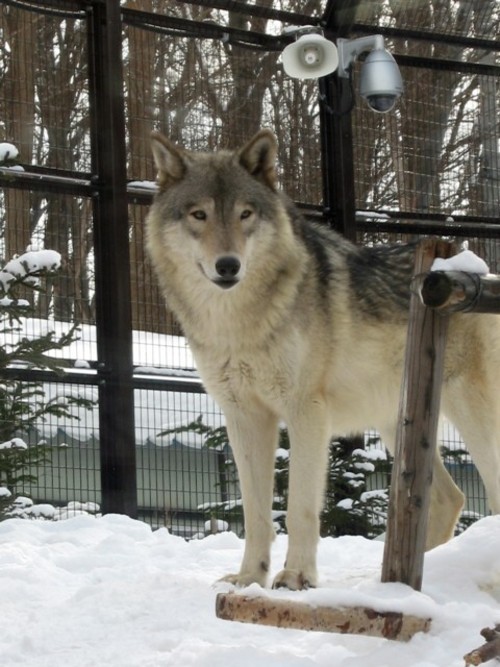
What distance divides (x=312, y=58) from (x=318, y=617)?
5.07 meters

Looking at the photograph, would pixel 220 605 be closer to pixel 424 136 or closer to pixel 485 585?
pixel 485 585

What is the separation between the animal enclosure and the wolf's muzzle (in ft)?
7.95

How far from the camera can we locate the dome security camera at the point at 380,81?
8.00 m

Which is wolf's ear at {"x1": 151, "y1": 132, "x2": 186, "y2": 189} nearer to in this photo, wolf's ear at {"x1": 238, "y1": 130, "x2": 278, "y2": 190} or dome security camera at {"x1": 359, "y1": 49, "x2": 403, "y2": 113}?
wolf's ear at {"x1": 238, "y1": 130, "x2": 278, "y2": 190}

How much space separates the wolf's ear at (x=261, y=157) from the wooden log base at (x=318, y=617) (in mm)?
2244

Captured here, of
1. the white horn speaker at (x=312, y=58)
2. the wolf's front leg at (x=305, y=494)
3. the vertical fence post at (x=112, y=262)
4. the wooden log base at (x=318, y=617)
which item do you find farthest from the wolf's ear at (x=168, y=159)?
the white horn speaker at (x=312, y=58)

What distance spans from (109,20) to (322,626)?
17.6 feet

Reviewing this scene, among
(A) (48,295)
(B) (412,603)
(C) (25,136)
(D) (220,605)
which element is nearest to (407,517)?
(B) (412,603)

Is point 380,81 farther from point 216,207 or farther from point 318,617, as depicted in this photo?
point 318,617

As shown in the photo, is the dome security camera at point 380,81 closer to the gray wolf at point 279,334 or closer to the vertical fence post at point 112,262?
the vertical fence post at point 112,262

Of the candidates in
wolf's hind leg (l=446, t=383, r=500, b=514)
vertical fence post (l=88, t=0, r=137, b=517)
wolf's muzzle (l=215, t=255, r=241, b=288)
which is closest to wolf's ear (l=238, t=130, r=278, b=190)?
wolf's muzzle (l=215, t=255, r=241, b=288)

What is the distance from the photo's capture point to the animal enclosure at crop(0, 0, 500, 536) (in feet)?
25.1

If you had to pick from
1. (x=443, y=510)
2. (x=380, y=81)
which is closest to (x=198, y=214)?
(x=443, y=510)

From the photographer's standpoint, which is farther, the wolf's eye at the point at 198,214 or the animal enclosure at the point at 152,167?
the animal enclosure at the point at 152,167
